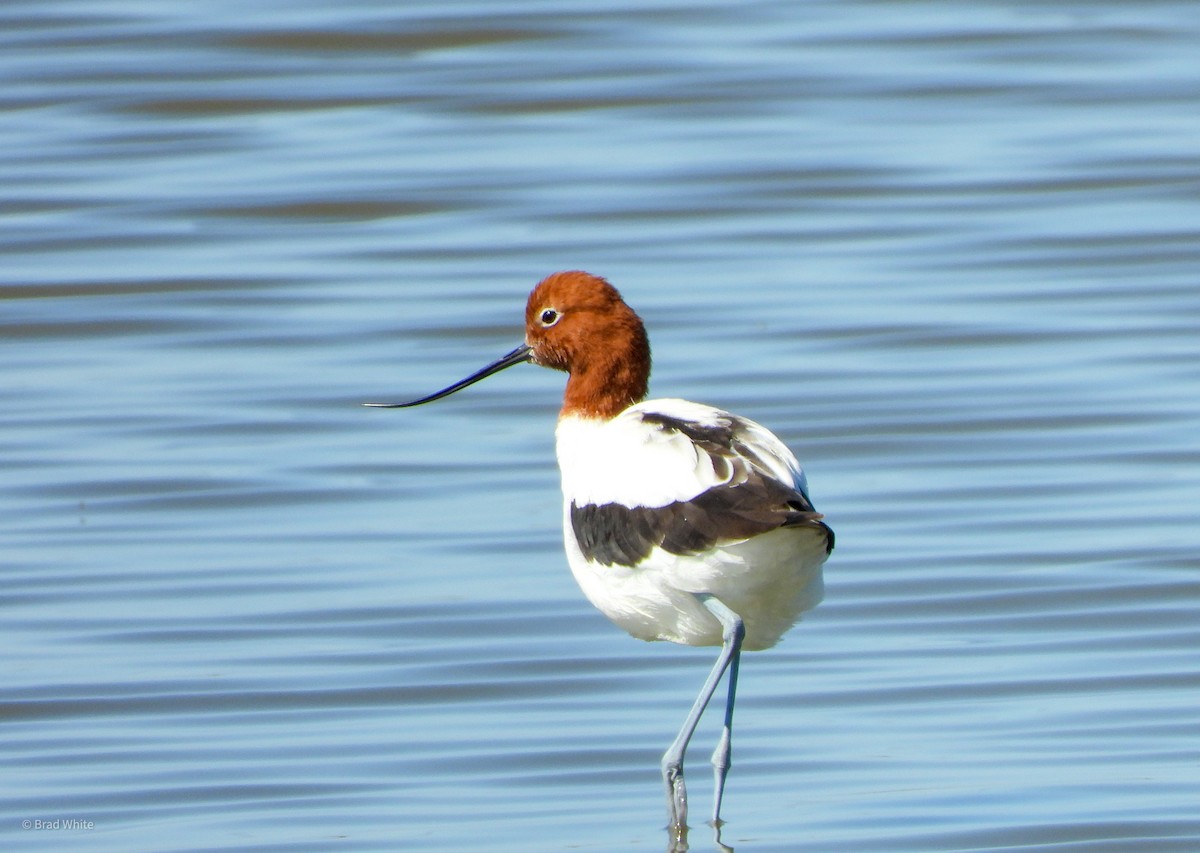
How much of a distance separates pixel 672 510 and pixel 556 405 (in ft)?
15.5

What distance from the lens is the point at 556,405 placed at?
9656 mm

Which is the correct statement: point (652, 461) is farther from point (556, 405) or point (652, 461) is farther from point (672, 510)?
point (556, 405)

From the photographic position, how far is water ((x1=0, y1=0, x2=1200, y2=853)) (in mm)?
5977

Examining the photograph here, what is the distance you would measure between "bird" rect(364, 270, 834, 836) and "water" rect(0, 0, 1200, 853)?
499mm

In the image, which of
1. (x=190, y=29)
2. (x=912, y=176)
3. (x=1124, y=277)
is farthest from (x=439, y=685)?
(x=190, y=29)

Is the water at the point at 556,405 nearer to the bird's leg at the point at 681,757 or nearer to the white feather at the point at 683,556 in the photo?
the bird's leg at the point at 681,757

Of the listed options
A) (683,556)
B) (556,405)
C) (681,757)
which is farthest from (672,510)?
(556,405)

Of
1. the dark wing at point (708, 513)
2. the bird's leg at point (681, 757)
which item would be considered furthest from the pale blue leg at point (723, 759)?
the dark wing at point (708, 513)

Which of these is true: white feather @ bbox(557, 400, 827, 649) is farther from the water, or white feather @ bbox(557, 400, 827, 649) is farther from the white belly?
the water

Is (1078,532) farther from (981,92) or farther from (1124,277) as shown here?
(981,92)

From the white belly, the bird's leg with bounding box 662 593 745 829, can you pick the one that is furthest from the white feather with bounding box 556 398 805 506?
the bird's leg with bounding box 662 593 745 829

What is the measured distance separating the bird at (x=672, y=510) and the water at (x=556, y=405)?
1.64 ft

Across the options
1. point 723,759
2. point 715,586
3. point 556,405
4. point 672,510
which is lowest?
point 556,405

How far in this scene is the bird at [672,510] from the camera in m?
4.88
